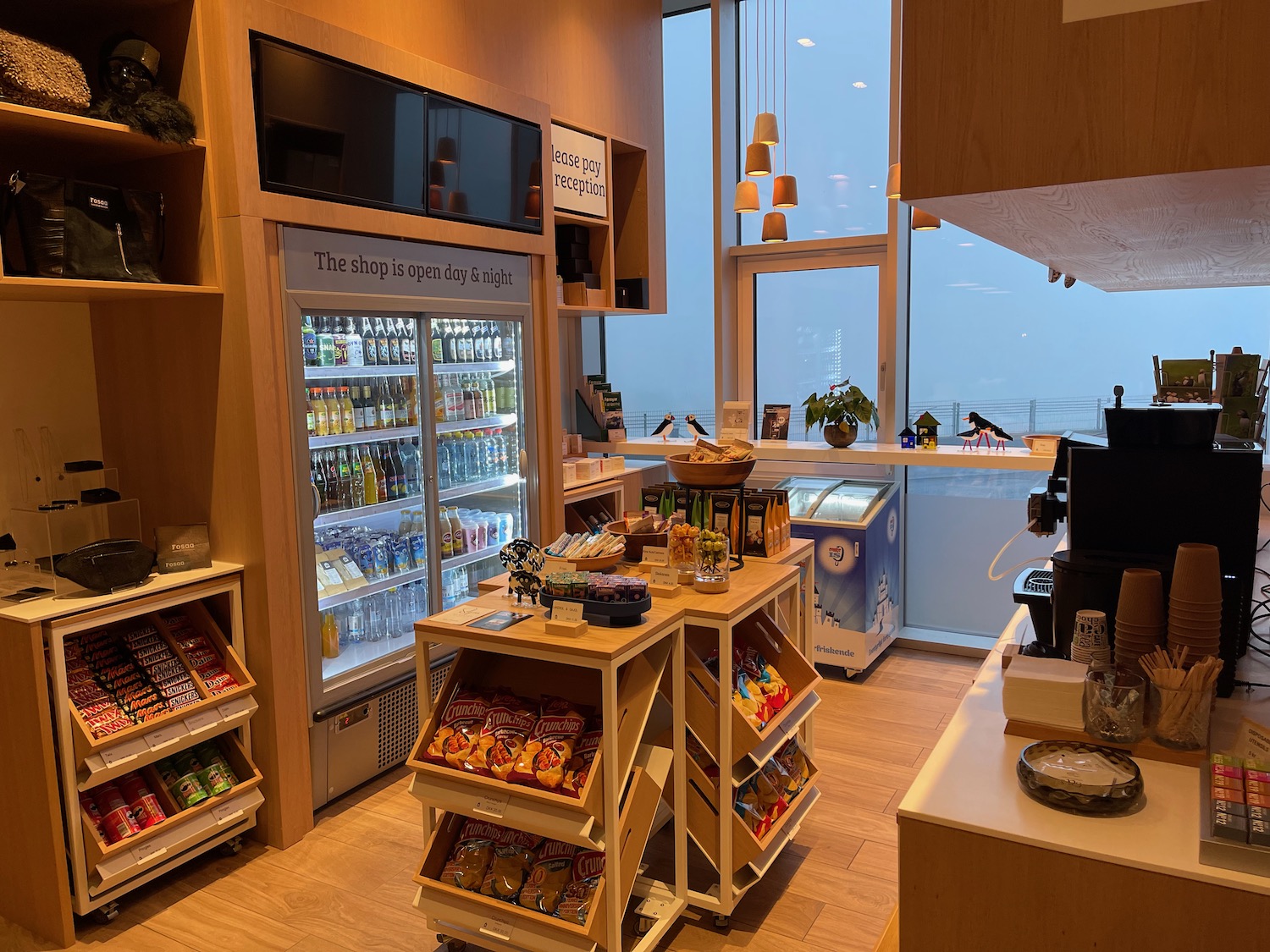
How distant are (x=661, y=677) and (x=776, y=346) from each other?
343cm

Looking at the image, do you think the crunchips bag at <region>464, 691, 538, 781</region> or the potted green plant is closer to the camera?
the crunchips bag at <region>464, 691, 538, 781</region>

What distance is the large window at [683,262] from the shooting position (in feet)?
18.8

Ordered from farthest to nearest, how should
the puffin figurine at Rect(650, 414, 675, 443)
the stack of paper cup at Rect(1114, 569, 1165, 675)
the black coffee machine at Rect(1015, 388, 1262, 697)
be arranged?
the puffin figurine at Rect(650, 414, 675, 443) → the black coffee machine at Rect(1015, 388, 1262, 697) → the stack of paper cup at Rect(1114, 569, 1165, 675)

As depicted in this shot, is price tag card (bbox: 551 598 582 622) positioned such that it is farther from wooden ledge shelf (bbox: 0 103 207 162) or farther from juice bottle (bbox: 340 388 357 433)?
wooden ledge shelf (bbox: 0 103 207 162)

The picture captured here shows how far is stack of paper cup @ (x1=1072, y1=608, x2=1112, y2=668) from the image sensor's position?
1721 mm

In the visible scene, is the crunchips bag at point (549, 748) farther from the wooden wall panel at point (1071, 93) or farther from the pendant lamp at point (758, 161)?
the pendant lamp at point (758, 161)

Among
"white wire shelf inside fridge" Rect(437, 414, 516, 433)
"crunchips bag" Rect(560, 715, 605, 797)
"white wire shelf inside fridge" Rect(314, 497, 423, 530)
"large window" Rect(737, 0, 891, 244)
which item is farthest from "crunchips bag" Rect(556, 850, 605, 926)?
"large window" Rect(737, 0, 891, 244)

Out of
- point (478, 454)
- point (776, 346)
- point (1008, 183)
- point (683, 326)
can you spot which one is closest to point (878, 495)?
point (776, 346)

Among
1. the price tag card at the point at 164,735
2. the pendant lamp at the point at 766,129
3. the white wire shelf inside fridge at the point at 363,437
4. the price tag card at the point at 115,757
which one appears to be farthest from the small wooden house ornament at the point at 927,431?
the price tag card at the point at 115,757

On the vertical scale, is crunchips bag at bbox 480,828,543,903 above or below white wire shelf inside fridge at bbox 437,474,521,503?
below

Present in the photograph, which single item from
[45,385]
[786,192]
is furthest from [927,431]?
[45,385]

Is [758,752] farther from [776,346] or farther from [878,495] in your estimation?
[776,346]

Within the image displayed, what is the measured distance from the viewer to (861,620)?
4.71 meters

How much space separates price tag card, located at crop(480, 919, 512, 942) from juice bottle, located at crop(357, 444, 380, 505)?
71.7 inches
